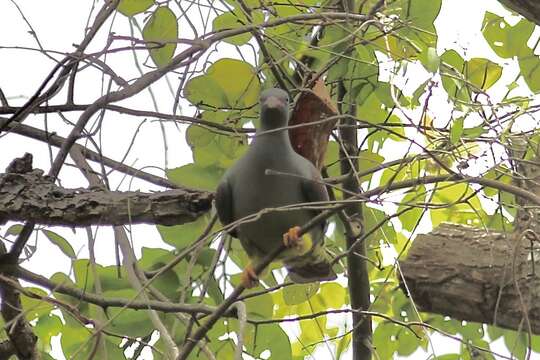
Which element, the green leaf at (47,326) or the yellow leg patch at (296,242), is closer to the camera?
the yellow leg patch at (296,242)

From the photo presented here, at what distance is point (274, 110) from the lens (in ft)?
5.42

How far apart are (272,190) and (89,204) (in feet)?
1.12

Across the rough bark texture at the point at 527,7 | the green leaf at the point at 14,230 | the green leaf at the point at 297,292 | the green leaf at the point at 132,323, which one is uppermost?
the rough bark texture at the point at 527,7

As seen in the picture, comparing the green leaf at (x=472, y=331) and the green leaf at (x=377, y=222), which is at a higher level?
the green leaf at (x=377, y=222)

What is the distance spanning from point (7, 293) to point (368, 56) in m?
0.83

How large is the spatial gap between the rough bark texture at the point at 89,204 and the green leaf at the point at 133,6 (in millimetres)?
357

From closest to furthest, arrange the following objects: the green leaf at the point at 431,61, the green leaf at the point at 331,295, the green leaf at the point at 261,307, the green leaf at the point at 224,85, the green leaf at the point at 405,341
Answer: the green leaf at the point at 431,61 → the green leaf at the point at 224,85 → the green leaf at the point at 261,307 → the green leaf at the point at 405,341 → the green leaf at the point at 331,295

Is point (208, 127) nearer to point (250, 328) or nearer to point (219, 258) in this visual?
point (219, 258)

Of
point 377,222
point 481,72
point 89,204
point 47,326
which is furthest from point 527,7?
point 47,326

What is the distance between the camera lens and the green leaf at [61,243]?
190 centimetres

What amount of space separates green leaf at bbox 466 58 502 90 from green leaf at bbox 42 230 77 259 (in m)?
0.86

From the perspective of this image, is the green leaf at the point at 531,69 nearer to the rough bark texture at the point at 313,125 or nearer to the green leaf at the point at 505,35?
the green leaf at the point at 505,35

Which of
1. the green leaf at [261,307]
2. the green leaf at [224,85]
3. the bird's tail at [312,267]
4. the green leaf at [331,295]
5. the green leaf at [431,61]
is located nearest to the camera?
the green leaf at [431,61]

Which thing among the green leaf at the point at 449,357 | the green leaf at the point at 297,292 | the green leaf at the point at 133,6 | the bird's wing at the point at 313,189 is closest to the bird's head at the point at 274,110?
the bird's wing at the point at 313,189
